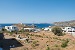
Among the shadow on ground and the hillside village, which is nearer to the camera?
the hillside village

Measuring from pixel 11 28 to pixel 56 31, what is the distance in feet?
63.2

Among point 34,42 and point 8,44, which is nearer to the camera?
point 8,44

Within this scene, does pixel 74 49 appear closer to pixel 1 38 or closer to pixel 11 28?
pixel 1 38

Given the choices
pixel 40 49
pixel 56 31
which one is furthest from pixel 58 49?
pixel 56 31

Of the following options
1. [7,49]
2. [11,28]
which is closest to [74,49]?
[7,49]

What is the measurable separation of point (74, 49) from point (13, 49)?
896 cm

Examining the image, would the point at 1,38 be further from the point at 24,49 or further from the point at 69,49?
the point at 69,49

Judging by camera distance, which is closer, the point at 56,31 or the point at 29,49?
the point at 29,49

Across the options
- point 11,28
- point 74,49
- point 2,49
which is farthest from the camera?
point 11,28

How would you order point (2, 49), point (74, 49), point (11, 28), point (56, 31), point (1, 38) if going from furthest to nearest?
1. point (11, 28)
2. point (56, 31)
3. point (1, 38)
4. point (2, 49)
5. point (74, 49)

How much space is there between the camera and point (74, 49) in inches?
799

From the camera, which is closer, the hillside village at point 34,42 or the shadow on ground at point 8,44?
the hillside village at point 34,42

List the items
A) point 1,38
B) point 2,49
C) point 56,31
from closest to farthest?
point 2,49 → point 1,38 → point 56,31

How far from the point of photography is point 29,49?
25.0m
